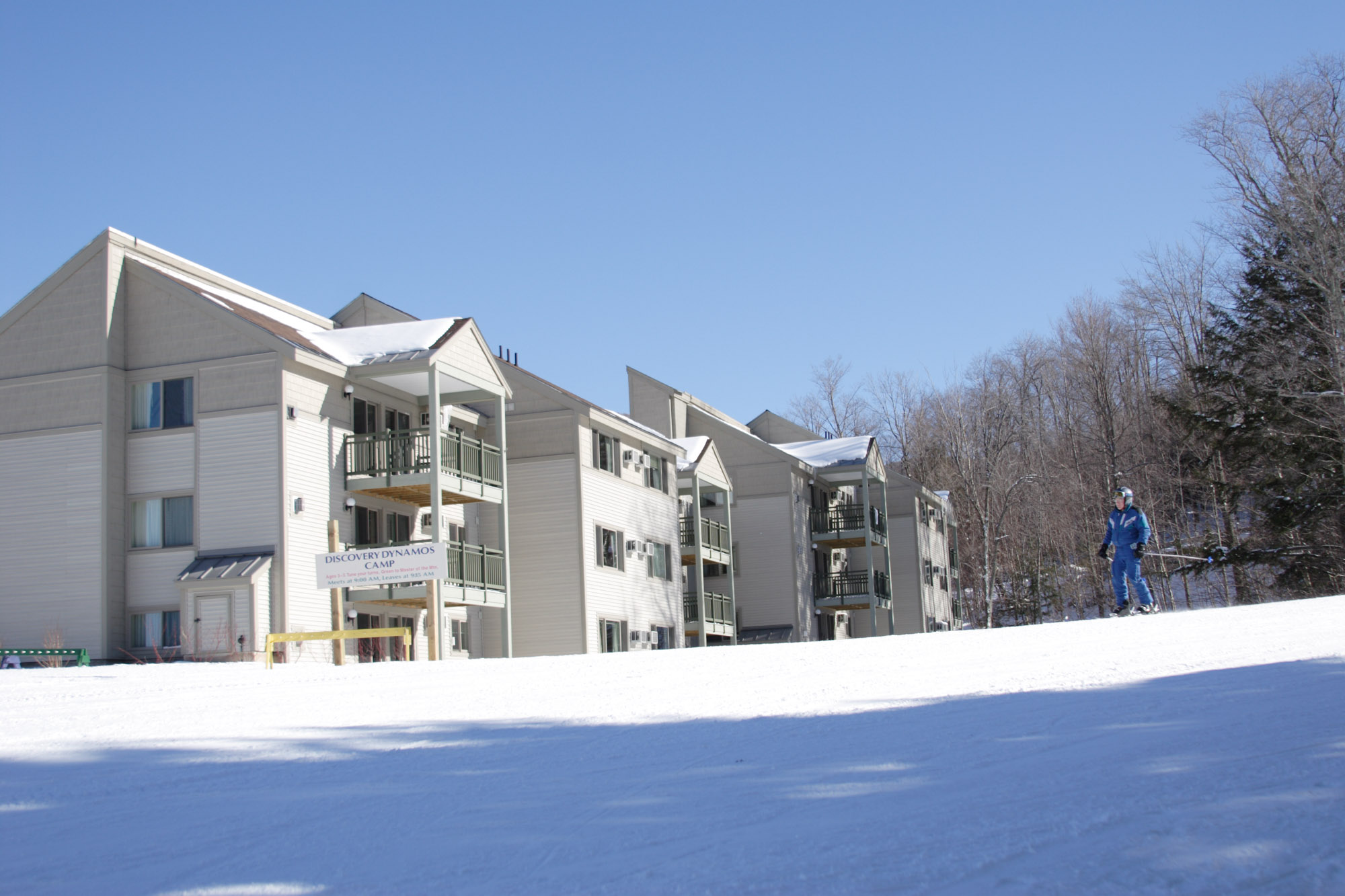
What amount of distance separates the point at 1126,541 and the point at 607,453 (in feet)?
59.7

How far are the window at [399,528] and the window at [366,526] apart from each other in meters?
0.38

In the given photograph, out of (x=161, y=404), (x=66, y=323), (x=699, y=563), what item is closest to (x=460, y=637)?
(x=161, y=404)

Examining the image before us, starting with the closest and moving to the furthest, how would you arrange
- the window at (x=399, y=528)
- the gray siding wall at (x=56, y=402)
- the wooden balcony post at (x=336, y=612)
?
the wooden balcony post at (x=336, y=612), the gray siding wall at (x=56, y=402), the window at (x=399, y=528)

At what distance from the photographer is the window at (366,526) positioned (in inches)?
1043

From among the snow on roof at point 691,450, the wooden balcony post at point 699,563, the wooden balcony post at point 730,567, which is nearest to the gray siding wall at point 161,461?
the wooden balcony post at point 699,563

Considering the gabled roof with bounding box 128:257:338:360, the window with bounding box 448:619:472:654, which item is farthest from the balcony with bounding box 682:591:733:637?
the gabled roof with bounding box 128:257:338:360

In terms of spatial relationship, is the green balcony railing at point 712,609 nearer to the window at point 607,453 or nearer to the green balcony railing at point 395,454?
the window at point 607,453

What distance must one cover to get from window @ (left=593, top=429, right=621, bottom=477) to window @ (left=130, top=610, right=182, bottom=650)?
1260 centimetres

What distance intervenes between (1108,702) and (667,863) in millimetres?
4953

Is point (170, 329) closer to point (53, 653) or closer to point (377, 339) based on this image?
point (377, 339)

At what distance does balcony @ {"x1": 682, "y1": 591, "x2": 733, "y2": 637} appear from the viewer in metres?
39.7

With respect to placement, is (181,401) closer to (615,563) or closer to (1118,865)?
(615,563)

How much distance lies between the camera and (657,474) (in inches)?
1519

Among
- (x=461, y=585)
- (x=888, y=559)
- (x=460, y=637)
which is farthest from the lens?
(x=888, y=559)
